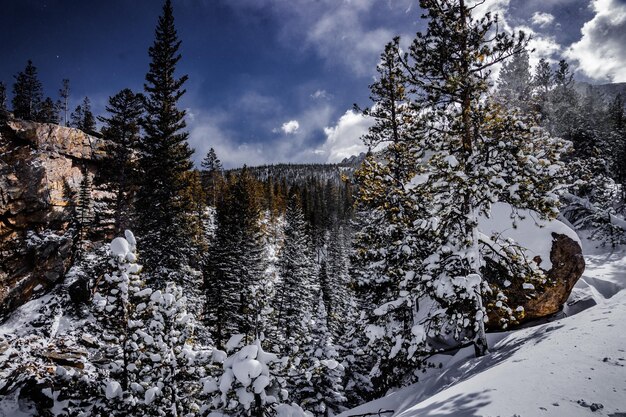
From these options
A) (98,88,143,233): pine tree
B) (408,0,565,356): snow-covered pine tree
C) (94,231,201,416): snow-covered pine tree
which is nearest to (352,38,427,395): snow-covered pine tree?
(408,0,565,356): snow-covered pine tree

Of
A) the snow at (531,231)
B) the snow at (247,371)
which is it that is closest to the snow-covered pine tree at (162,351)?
the snow at (247,371)

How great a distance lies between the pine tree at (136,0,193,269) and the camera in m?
19.6

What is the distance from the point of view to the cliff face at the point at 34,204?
83.5 ft

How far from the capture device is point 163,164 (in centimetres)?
2123

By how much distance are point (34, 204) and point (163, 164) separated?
58.2 ft

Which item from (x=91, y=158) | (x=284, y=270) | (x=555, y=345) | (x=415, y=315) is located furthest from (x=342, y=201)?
(x=555, y=345)

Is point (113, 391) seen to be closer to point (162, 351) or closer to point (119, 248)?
point (162, 351)

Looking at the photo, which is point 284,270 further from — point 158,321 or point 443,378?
point 443,378

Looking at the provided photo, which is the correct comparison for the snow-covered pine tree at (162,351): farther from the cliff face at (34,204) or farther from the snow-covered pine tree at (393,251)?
the cliff face at (34,204)

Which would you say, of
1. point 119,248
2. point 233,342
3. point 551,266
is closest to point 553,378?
point 233,342

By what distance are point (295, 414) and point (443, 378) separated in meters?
5.02

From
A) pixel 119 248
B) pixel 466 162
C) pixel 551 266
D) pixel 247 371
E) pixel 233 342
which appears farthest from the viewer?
pixel 551 266

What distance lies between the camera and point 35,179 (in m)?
29.1

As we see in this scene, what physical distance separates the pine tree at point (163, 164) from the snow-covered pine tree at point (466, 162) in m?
17.1
